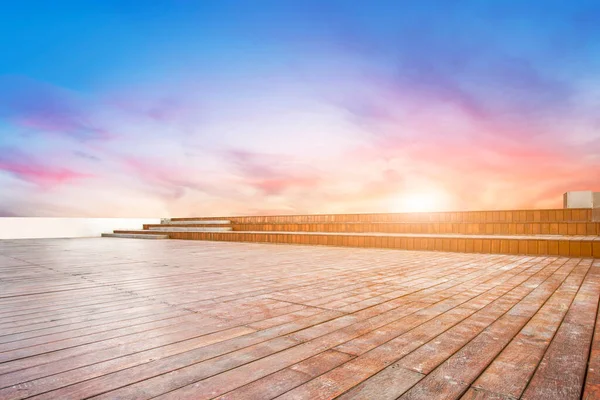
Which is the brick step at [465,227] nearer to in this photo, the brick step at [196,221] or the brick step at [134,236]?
the brick step at [196,221]

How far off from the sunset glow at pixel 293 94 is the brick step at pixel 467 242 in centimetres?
148

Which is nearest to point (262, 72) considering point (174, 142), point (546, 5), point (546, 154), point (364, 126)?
point (364, 126)

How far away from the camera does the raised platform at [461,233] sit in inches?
154

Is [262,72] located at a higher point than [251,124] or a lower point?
higher

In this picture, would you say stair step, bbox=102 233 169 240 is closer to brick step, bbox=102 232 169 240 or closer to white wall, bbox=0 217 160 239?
brick step, bbox=102 232 169 240

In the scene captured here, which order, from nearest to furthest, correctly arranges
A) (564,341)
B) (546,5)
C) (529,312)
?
(564,341) < (529,312) < (546,5)

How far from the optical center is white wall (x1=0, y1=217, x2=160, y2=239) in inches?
350

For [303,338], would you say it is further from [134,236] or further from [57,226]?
[57,226]

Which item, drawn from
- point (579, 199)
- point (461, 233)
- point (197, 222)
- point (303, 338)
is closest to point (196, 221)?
point (197, 222)

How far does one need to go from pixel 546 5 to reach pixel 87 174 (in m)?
10.2

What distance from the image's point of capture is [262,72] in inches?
243

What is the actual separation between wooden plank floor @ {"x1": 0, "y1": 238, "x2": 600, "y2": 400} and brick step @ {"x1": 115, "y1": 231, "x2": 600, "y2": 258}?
1.57m

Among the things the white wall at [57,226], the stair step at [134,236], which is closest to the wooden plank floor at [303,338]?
the stair step at [134,236]

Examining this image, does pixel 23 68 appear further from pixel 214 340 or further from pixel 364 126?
pixel 214 340
